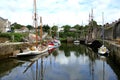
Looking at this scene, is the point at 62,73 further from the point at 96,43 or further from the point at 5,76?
the point at 96,43

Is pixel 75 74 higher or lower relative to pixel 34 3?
lower

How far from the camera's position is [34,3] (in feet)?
164

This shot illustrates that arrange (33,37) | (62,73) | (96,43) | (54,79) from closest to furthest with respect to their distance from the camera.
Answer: (54,79)
(62,73)
(33,37)
(96,43)

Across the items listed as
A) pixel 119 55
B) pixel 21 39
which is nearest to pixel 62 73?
pixel 119 55

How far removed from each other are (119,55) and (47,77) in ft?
38.1

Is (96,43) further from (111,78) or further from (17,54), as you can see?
(111,78)

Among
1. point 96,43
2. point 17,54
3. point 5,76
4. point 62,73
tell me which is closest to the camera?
point 5,76

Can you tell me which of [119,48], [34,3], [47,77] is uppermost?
[34,3]

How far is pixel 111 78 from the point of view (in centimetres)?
2450

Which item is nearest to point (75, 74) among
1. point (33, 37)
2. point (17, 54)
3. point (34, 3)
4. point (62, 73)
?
Answer: point (62, 73)

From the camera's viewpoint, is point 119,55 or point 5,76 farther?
point 119,55

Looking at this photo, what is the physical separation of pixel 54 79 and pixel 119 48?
12.6 m

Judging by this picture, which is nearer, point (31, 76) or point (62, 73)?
point (31, 76)

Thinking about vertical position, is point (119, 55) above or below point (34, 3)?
below
